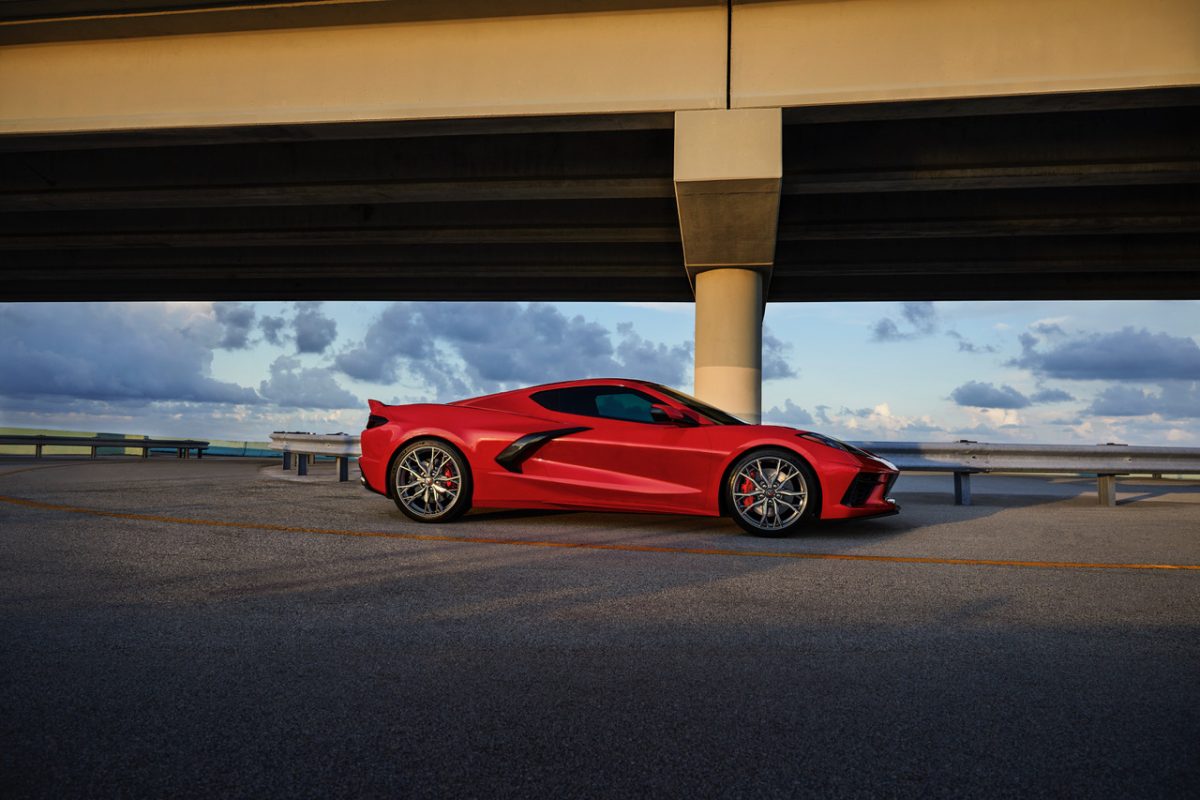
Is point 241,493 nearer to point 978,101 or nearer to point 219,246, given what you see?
point 219,246

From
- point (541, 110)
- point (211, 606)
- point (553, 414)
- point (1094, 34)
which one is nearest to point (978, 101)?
point (1094, 34)

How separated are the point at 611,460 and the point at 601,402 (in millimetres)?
622

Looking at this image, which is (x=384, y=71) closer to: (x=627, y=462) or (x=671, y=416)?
(x=671, y=416)

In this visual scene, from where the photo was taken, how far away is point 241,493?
1060 cm

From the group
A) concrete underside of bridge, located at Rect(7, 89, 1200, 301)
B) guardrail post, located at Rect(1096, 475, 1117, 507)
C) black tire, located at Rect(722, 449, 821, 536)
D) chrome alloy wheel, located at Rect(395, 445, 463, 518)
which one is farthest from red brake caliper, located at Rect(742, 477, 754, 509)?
guardrail post, located at Rect(1096, 475, 1117, 507)

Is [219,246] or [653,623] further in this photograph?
[219,246]

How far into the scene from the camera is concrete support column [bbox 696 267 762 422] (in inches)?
575

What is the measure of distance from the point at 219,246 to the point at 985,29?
14.3 m

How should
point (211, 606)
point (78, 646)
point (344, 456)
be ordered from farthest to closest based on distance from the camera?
point (344, 456)
point (211, 606)
point (78, 646)

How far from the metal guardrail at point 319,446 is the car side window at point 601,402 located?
5850mm

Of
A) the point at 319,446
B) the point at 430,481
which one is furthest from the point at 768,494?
the point at 319,446

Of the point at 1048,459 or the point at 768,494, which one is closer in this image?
the point at 768,494

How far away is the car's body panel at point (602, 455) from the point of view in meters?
7.09

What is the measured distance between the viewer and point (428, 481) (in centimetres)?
768
